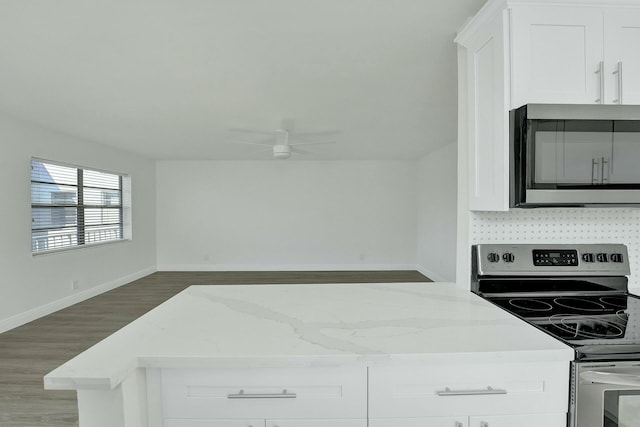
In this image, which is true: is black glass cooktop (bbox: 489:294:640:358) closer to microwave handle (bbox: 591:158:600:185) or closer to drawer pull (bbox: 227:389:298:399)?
microwave handle (bbox: 591:158:600:185)

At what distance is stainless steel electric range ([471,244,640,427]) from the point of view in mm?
970

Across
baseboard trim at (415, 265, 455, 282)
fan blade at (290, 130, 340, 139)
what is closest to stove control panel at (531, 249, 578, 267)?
fan blade at (290, 130, 340, 139)

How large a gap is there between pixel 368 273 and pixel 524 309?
17.3 ft

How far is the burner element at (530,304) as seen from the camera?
1378 mm

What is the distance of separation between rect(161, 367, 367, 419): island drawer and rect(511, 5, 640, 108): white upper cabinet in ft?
4.26

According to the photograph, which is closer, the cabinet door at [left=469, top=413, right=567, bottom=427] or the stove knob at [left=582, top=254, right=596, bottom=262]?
the cabinet door at [left=469, top=413, right=567, bottom=427]

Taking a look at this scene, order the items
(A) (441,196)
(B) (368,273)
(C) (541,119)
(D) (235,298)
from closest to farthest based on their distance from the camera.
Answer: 1. (C) (541,119)
2. (D) (235,298)
3. (A) (441,196)
4. (B) (368,273)

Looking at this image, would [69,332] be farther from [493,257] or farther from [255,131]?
[493,257]

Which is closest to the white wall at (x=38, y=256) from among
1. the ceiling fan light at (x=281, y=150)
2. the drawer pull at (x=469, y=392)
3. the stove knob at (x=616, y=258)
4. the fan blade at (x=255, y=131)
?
the fan blade at (x=255, y=131)

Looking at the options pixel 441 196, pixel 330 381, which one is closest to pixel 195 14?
pixel 330 381

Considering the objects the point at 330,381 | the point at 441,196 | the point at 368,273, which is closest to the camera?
the point at 330,381

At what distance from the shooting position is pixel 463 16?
1832 mm

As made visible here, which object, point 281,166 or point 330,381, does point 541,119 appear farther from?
point 281,166

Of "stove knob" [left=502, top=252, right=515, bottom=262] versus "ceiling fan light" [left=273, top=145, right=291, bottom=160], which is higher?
"ceiling fan light" [left=273, top=145, right=291, bottom=160]
